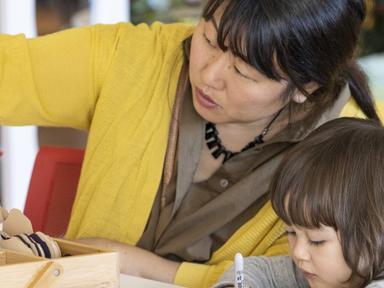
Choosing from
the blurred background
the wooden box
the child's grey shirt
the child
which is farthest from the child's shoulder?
the blurred background

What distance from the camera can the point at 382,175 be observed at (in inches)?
46.8

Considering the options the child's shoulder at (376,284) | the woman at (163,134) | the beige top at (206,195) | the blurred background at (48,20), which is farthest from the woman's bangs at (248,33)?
the blurred background at (48,20)

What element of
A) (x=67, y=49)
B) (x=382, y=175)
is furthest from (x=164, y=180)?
(x=382, y=175)

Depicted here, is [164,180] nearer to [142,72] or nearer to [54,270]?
[142,72]

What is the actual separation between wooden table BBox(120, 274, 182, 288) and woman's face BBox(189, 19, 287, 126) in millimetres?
300

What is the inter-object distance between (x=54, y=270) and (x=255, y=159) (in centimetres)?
58

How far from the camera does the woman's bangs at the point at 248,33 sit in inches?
54.0

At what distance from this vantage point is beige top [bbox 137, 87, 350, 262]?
1549 mm

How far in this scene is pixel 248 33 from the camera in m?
1.37

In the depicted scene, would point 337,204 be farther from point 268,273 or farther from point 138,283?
point 138,283

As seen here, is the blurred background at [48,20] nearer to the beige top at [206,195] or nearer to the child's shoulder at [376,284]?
the beige top at [206,195]

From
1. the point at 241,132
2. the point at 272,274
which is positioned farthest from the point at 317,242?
the point at 241,132

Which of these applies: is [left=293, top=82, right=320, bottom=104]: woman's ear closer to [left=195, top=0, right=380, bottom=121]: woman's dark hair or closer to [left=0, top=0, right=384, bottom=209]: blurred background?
[left=195, top=0, right=380, bottom=121]: woman's dark hair

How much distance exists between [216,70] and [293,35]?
13 cm
